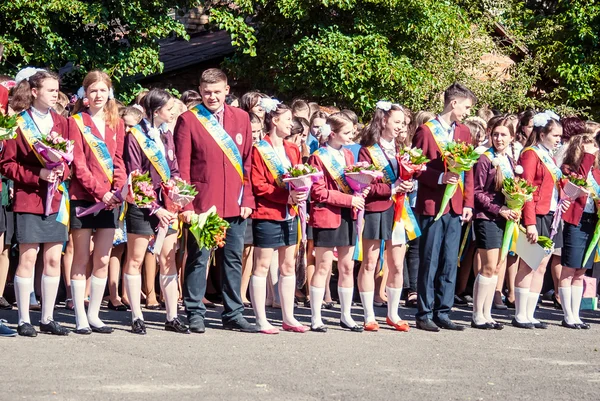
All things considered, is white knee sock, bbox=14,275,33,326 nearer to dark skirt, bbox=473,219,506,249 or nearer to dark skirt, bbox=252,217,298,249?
dark skirt, bbox=252,217,298,249

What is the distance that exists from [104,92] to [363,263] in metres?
2.81

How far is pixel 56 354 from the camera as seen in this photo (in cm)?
786

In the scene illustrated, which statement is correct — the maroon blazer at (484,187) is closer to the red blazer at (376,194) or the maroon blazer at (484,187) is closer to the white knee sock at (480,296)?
the white knee sock at (480,296)

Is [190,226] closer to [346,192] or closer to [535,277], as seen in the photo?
[346,192]

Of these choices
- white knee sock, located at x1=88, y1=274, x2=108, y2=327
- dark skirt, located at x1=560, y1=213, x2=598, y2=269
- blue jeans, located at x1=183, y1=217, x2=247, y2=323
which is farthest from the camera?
dark skirt, located at x1=560, y1=213, x2=598, y2=269

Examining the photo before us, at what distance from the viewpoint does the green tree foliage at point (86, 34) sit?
15.8m

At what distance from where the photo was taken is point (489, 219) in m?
10.3

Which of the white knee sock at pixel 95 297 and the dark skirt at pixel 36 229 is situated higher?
the dark skirt at pixel 36 229

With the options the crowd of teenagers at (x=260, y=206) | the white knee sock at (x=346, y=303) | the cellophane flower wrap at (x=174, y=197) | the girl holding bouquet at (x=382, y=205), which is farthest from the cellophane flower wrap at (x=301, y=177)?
the white knee sock at (x=346, y=303)

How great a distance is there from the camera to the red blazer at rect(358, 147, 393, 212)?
9.81 metres

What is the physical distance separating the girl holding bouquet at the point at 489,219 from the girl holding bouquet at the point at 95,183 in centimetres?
344

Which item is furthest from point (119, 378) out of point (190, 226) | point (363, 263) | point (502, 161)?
point (502, 161)

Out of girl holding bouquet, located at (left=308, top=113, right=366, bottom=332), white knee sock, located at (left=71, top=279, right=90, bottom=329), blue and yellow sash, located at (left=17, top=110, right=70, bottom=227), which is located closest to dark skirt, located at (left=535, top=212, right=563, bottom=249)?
girl holding bouquet, located at (left=308, top=113, right=366, bottom=332)

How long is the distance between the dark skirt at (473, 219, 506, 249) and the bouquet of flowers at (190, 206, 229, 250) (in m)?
2.69
